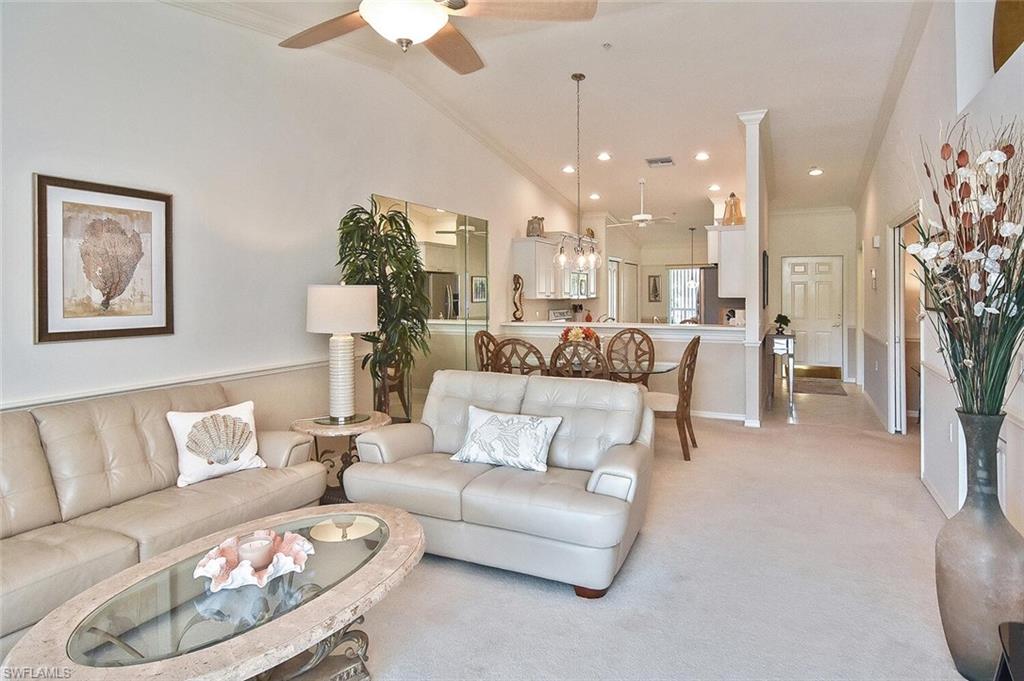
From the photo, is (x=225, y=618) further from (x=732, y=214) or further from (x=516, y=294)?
(x=732, y=214)

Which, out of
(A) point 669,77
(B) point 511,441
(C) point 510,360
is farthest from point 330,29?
(C) point 510,360

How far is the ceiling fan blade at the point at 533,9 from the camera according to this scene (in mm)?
2467

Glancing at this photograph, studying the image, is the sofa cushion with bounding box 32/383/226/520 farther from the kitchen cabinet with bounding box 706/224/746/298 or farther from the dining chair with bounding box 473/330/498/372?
the kitchen cabinet with bounding box 706/224/746/298

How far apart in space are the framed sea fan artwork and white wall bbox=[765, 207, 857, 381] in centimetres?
825

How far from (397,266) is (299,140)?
1.16m

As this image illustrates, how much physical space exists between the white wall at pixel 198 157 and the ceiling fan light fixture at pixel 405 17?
4.96ft

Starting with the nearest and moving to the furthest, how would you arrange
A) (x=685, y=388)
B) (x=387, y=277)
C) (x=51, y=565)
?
(x=51, y=565) < (x=387, y=277) < (x=685, y=388)

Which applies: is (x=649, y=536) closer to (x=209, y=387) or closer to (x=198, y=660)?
(x=198, y=660)

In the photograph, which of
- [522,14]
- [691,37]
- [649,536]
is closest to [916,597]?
[649,536]

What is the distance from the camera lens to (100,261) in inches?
115

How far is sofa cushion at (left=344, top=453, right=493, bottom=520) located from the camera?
2.69 metres

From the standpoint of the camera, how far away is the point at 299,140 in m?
4.09

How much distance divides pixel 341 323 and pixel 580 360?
2.20 meters

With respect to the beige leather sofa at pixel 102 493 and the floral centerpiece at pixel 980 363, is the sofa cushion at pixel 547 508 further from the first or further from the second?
the floral centerpiece at pixel 980 363
